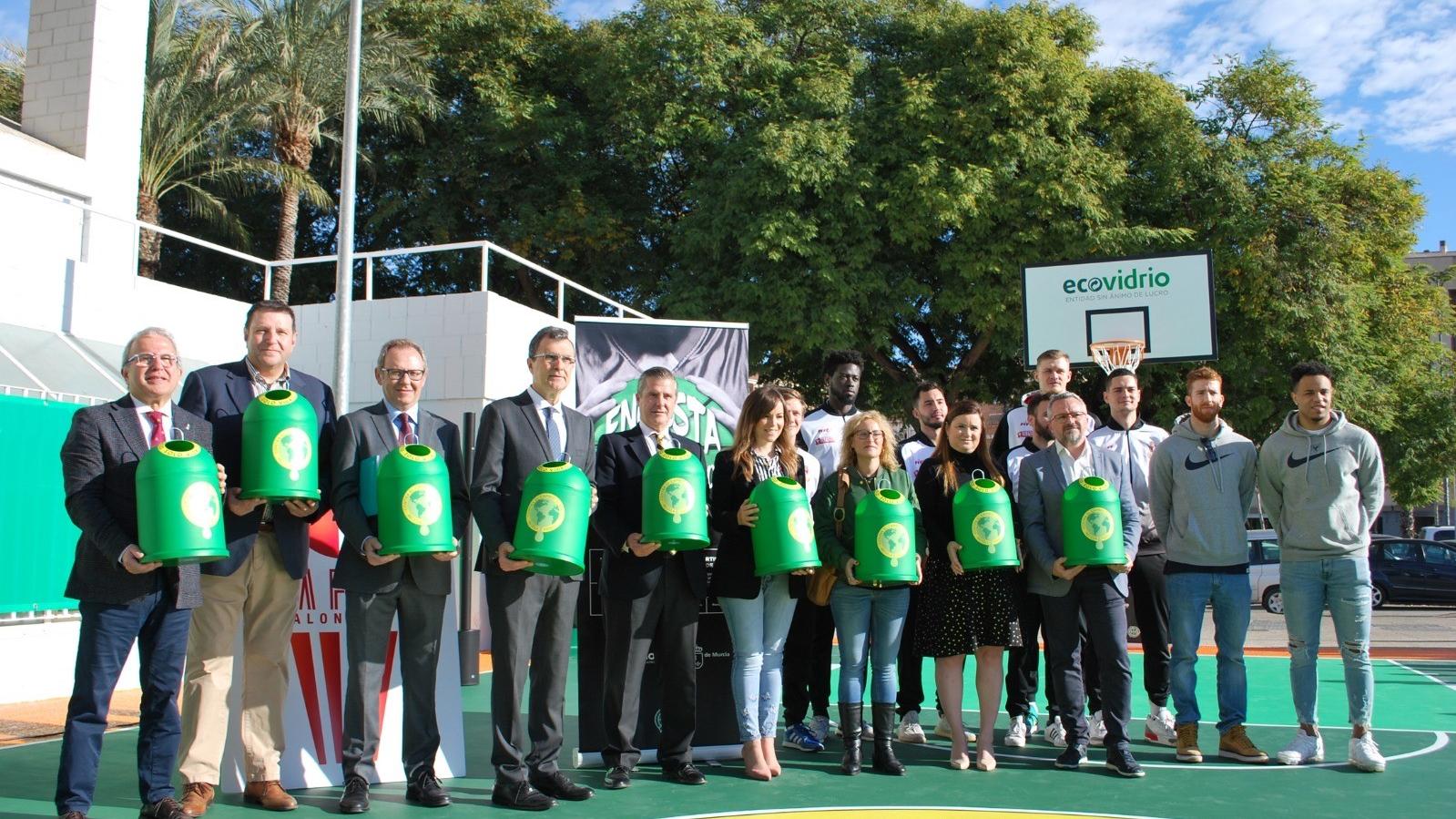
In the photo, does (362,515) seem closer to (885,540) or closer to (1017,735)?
(885,540)

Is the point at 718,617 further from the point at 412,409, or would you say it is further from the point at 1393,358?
the point at 1393,358

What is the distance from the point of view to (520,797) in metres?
4.80

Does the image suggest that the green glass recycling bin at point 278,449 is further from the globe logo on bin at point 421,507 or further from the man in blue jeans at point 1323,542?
the man in blue jeans at point 1323,542

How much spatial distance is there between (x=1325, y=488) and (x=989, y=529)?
1.82m

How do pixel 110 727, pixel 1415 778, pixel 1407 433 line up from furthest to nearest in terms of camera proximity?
pixel 1407 433 → pixel 110 727 → pixel 1415 778

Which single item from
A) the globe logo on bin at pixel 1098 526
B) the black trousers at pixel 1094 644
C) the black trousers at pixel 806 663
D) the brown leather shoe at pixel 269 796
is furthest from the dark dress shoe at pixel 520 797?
the globe logo on bin at pixel 1098 526

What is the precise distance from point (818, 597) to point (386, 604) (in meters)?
2.03

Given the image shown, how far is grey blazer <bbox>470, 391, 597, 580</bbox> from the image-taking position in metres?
4.84

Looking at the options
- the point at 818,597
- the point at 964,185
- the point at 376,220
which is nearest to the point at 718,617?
the point at 818,597

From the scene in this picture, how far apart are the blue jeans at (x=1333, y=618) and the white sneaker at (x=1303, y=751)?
8 centimetres

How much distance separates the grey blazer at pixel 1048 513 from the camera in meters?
5.58

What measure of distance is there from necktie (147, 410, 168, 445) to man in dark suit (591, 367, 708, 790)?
181 cm

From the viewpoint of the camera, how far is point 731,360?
34.0 feet

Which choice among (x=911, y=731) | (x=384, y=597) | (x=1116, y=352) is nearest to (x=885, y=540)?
(x=911, y=731)
